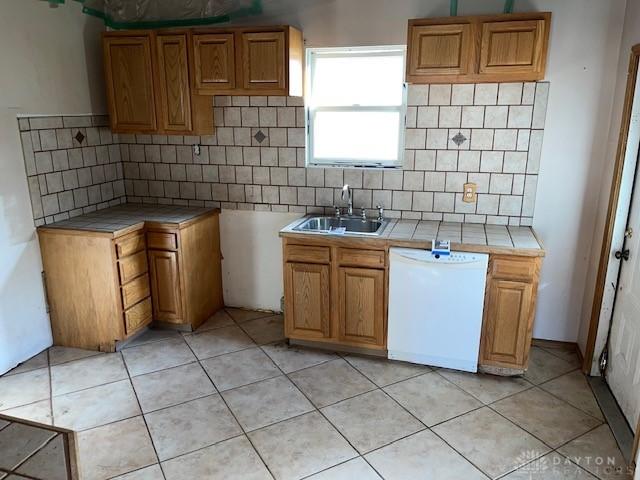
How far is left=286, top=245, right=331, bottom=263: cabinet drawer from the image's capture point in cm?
320

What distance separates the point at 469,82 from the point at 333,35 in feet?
3.27

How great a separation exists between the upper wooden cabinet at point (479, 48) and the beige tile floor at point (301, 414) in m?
1.87

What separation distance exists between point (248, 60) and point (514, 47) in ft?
5.51

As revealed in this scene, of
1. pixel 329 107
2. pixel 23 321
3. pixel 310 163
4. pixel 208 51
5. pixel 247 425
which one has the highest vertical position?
pixel 208 51

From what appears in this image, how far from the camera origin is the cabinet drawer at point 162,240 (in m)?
3.47

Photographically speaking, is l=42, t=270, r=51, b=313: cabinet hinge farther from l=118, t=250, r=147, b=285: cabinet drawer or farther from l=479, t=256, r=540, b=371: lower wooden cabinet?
l=479, t=256, r=540, b=371: lower wooden cabinet

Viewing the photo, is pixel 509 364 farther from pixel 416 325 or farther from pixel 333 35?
pixel 333 35

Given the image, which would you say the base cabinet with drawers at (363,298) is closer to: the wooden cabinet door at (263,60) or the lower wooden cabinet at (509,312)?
the lower wooden cabinet at (509,312)

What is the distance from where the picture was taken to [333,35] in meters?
3.37

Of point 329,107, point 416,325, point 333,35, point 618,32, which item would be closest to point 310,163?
point 329,107

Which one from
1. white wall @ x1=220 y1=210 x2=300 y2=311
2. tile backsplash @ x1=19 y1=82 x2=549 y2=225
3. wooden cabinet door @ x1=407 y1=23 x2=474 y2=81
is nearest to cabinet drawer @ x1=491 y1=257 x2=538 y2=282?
tile backsplash @ x1=19 y1=82 x2=549 y2=225

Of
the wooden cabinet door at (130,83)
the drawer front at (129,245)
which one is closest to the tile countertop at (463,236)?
the drawer front at (129,245)

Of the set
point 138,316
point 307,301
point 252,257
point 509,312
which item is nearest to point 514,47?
point 509,312

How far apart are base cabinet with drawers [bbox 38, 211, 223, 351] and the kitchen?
2 cm
